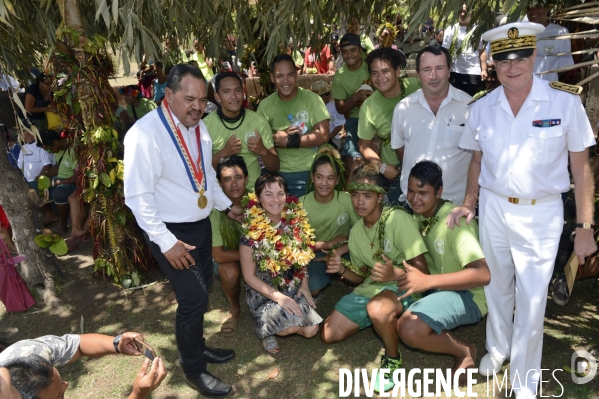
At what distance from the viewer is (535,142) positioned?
306 centimetres

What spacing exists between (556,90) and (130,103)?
241 inches

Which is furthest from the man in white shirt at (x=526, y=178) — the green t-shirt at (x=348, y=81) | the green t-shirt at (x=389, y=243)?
the green t-shirt at (x=348, y=81)

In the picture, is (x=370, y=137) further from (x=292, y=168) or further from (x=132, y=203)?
(x=132, y=203)

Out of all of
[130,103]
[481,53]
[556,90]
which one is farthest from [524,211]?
[130,103]

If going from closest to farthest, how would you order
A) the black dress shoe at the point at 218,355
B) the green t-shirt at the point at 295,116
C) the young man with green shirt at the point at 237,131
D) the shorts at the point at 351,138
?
the black dress shoe at the point at 218,355 → the young man with green shirt at the point at 237,131 → the green t-shirt at the point at 295,116 → the shorts at the point at 351,138

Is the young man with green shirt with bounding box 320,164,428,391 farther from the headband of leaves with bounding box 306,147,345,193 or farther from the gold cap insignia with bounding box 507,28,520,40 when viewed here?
→ the gold cap insignia with bounding box 507,28,520,40

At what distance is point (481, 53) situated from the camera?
7.75 meters

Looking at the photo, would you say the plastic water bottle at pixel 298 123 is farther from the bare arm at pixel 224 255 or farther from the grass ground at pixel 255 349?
the grass ground at pixel 255 349

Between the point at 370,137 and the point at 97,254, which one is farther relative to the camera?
the point at 97,254

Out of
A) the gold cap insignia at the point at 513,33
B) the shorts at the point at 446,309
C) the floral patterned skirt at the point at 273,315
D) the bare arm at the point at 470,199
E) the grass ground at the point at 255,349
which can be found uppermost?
the gold cap insignia at the point at 513,33

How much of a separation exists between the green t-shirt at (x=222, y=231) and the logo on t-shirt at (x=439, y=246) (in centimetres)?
166

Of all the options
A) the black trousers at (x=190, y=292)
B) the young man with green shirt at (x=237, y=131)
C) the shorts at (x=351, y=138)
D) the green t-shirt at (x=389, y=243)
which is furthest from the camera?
the shorts at (x=351, y=138)

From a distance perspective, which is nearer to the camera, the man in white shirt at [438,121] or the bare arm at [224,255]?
the man in white shirt at [438,121]

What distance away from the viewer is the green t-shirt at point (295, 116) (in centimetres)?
494
